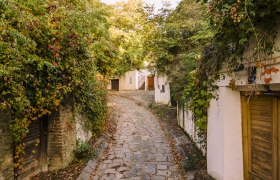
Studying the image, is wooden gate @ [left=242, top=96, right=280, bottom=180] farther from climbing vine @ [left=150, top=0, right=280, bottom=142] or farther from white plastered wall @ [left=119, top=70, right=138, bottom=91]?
white plastered wall @ [left=119, top=70, right=138, bottom=91]

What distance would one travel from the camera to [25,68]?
496 centimetres

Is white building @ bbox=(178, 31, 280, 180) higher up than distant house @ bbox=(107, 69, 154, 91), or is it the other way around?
distant house @ bbox=(107, 69, 154, 91)

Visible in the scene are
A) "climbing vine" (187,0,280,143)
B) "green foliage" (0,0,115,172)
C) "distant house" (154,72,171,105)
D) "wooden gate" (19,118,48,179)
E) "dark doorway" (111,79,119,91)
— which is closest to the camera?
"climbing vine" (187,0,280,143)

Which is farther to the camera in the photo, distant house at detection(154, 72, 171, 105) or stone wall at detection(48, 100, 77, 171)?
distant house at detection(154, 72, 171, 105)

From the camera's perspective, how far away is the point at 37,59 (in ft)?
16.5

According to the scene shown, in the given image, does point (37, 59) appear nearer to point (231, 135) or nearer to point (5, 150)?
point (5, 150)

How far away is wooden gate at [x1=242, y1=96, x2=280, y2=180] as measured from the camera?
4.08 m

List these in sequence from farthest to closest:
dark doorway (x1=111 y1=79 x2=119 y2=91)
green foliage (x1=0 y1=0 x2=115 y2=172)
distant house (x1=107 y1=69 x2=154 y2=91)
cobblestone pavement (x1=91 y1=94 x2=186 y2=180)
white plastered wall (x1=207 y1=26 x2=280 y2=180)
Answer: dark doorway (x1=111 y1=79 x2=119 y2=91) → distant house (x1=107 y1=69 x2=154 y2=91) → cobblestone pavement (x1=91 y1=94 x2=186 y2=180) → white plastered wall (x1=207 y1=26 x2=280 y2=180) → green foliage (x1=0 y1=0 x2=115 y2=172)

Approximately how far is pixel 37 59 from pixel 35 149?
268 cm

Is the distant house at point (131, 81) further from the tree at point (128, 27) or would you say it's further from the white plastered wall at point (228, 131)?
the white plastered wall at point (228, 131)

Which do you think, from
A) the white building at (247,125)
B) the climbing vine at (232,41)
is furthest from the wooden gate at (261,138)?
the climbing vine at (232,41)

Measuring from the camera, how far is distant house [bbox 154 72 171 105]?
59.2ft

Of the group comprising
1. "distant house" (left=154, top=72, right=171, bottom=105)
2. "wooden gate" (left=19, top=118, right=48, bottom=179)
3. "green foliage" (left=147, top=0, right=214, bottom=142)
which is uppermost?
"green foliage" (left=147, top=0, right=214, bottom=142)

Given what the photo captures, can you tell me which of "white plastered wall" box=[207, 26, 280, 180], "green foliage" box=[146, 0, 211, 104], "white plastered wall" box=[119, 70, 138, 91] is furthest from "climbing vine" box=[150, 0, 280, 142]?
"white plastered wall" box=[119, 70, 138, 91]
